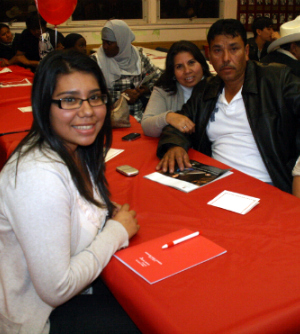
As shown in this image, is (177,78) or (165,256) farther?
(177,78)

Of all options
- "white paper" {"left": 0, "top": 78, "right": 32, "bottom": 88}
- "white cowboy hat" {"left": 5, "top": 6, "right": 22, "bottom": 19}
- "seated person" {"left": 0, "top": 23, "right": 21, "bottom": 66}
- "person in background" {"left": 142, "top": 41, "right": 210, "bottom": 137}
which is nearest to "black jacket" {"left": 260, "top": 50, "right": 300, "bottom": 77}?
"person in background" {"left": 142, "top": 41, "right": 210, "bottom": 137}

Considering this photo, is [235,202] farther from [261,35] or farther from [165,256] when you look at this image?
[261,35]

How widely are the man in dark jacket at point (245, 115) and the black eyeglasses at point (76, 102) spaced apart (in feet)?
2.13

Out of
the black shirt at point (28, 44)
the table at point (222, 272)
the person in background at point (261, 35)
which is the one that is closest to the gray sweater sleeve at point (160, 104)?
the table at point (222, 272)

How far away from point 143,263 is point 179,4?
6.68m

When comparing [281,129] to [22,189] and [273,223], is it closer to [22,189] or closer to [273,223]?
[273,223]

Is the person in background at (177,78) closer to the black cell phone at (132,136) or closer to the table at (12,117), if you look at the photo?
the black cell phone at (132,136)

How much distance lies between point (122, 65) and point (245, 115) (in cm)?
214

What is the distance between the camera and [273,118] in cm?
183

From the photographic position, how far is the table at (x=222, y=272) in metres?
0.77

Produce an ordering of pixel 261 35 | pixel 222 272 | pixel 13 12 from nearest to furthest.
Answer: pixel 222 272 → pixel 261 35 → pixel 13 12

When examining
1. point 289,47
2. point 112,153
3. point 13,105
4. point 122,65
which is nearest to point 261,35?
point 122,65

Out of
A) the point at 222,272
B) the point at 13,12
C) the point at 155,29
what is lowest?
the point at 222,272

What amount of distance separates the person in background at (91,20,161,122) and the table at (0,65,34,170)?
2.82 ft
